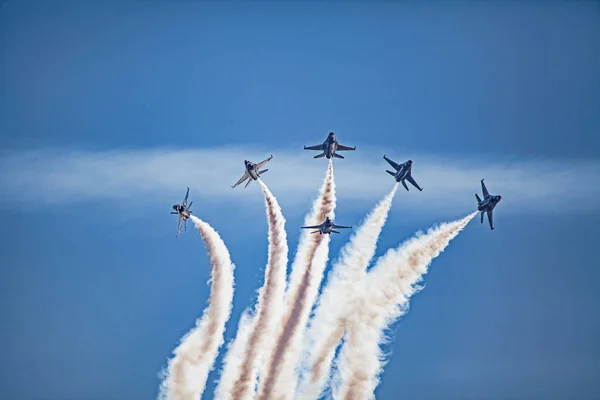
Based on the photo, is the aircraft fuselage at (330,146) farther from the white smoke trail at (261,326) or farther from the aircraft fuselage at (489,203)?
the aircraft fuselage at (489,203)

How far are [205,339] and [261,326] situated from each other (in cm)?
550

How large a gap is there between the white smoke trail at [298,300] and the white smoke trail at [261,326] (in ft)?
2.95

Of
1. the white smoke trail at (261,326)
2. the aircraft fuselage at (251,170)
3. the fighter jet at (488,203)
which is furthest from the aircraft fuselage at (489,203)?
the aircraft fuselage at (251,170)

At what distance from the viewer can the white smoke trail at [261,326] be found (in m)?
91.7

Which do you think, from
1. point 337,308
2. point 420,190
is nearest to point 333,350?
point 337,308

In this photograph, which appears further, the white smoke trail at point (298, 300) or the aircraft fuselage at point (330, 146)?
the aircraft fuselage at point (330, 146)

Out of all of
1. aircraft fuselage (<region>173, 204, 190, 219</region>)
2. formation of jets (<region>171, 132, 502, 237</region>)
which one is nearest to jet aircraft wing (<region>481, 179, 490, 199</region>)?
formation of jets (<region>171, 132, 502, 237</region>)

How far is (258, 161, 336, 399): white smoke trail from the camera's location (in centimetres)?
9125

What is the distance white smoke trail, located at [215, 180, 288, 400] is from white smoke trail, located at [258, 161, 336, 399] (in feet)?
2.95

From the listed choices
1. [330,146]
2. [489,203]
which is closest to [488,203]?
[489,203]

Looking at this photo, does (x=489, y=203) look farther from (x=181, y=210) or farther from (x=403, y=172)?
(x=181, y=210)

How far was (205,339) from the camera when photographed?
95.1 metres

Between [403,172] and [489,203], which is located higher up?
[403,172]

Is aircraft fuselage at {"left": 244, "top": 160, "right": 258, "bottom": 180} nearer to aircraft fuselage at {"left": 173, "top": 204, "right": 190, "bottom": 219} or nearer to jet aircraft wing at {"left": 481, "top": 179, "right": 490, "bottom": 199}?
aircraft fuselage at {"left": 173, "top": 204, "right": 190, "bottom": 219}
